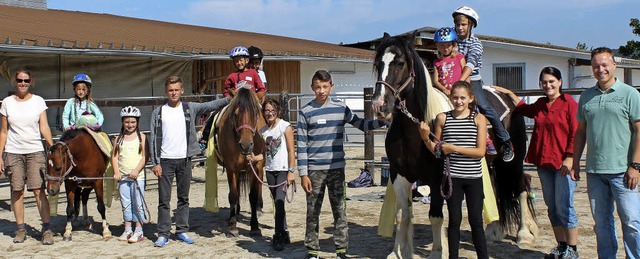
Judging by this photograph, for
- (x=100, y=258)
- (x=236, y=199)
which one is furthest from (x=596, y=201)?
(x=100, y=258)

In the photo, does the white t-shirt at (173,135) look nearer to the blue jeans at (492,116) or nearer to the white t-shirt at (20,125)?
the white t-shirt at (20,125)

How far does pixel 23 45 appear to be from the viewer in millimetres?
10750

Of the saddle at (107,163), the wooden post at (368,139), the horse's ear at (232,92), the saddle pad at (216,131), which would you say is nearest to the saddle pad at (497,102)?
the horse's ear at (232,92)

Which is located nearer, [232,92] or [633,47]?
[232,92]

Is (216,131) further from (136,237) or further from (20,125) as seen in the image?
(20,125)

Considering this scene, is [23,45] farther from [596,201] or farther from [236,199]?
[596,201]

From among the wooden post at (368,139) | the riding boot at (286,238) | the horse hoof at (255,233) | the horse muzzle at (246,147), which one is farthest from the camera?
the wooden post at (368,139)

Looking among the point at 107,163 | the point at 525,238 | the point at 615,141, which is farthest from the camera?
the point at 107,163

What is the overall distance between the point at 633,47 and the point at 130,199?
92.6 ft

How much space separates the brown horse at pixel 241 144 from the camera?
6422 millimetres

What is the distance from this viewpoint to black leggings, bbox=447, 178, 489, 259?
181 inches

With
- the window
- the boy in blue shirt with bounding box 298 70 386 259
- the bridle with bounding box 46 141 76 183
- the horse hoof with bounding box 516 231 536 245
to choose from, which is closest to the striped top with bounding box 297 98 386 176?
the boy in blue shirt with bounding box 298 70 386 259

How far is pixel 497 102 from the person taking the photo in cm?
624

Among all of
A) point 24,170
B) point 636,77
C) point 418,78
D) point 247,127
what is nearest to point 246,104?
point 247,127
